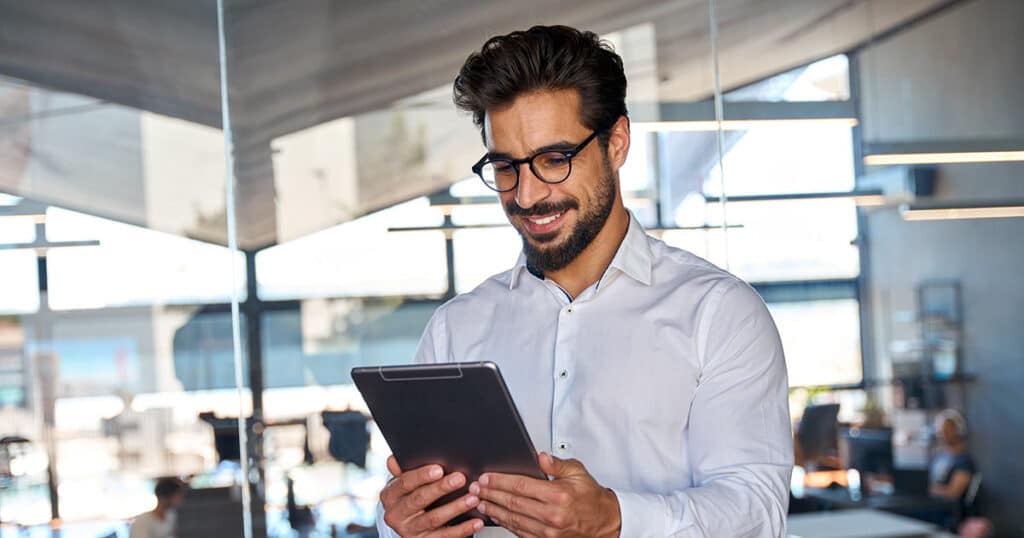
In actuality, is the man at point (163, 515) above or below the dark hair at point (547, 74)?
below

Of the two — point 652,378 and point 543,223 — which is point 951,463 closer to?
point 652,378

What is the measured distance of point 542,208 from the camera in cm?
162

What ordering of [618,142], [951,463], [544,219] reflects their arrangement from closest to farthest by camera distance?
[544,219], [618,142], [951,463]

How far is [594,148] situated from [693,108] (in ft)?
7.75

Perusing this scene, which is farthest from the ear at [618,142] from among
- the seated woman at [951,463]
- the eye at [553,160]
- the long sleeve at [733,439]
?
the seated woman at [951,463]

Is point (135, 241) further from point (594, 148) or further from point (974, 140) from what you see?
point (974, 140)

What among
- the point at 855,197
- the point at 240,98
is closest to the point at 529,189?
the point at 240,98

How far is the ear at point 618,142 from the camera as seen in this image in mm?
1713

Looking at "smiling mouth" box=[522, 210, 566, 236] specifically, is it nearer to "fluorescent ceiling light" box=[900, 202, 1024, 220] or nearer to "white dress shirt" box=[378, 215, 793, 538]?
"white dress shirt" box=[378, 215, 793, 538]

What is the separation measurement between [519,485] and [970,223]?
3238 millimetres

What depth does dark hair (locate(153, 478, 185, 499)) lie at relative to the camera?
363cm

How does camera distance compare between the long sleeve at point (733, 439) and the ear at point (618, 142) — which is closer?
the long sleeve at point (733, 439)

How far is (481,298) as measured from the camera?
6.24ft

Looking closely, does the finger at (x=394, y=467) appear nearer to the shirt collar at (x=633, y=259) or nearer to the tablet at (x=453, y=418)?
the tablet at (x=453, y=418)
